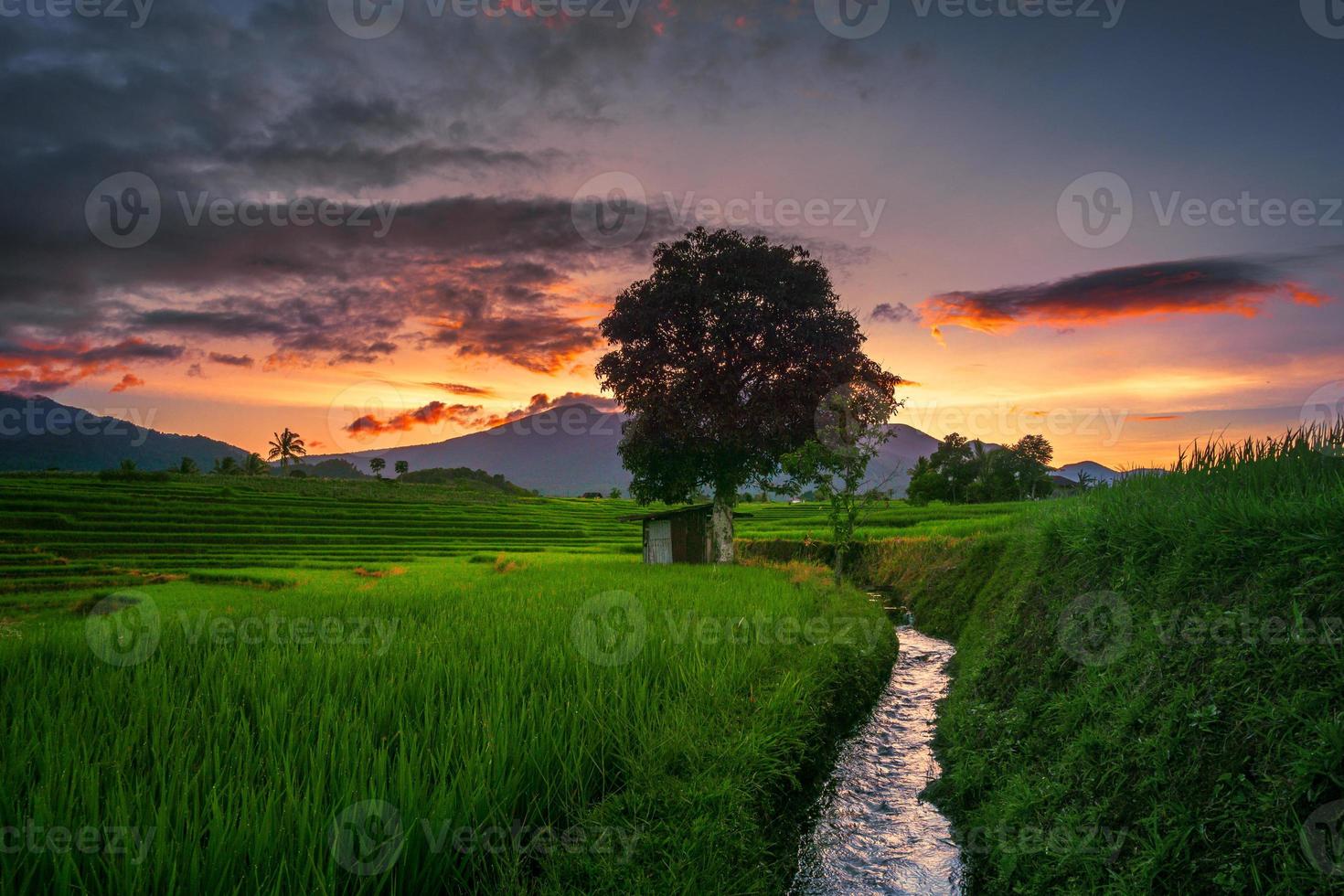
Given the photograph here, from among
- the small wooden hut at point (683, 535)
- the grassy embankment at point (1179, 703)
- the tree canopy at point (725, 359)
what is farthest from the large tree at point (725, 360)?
the grassy embankment at point (1179, 703)

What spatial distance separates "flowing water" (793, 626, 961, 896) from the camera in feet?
19.0

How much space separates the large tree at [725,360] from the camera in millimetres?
24203

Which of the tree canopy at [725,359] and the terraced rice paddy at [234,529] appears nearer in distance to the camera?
the tree canopy at [725,359]

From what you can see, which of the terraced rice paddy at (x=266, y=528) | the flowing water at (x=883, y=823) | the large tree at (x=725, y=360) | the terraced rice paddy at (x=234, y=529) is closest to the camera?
the flowing water at (x=883, y=823)

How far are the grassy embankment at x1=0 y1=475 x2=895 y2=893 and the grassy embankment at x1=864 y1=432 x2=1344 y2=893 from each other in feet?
7.31

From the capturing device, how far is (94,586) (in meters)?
24.7

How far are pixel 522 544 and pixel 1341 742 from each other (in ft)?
166

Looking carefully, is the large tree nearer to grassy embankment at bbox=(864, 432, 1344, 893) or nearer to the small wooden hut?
the small wooden hut

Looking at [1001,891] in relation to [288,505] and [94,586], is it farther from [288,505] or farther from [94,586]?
[288,505]

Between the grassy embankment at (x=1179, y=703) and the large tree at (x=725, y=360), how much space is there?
1702cm

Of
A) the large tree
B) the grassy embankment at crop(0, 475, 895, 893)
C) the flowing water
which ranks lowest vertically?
the flowing water

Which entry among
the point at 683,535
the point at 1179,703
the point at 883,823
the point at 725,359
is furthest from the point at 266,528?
the point at 1179,703

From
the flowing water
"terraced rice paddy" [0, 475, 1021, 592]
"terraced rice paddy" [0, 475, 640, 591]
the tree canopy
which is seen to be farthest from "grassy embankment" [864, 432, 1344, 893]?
"terraced rice paddy" [0, 475, 640, 591]

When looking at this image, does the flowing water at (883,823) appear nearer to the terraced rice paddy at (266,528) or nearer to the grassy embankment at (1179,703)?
the grassy embankment at (1179,703)
